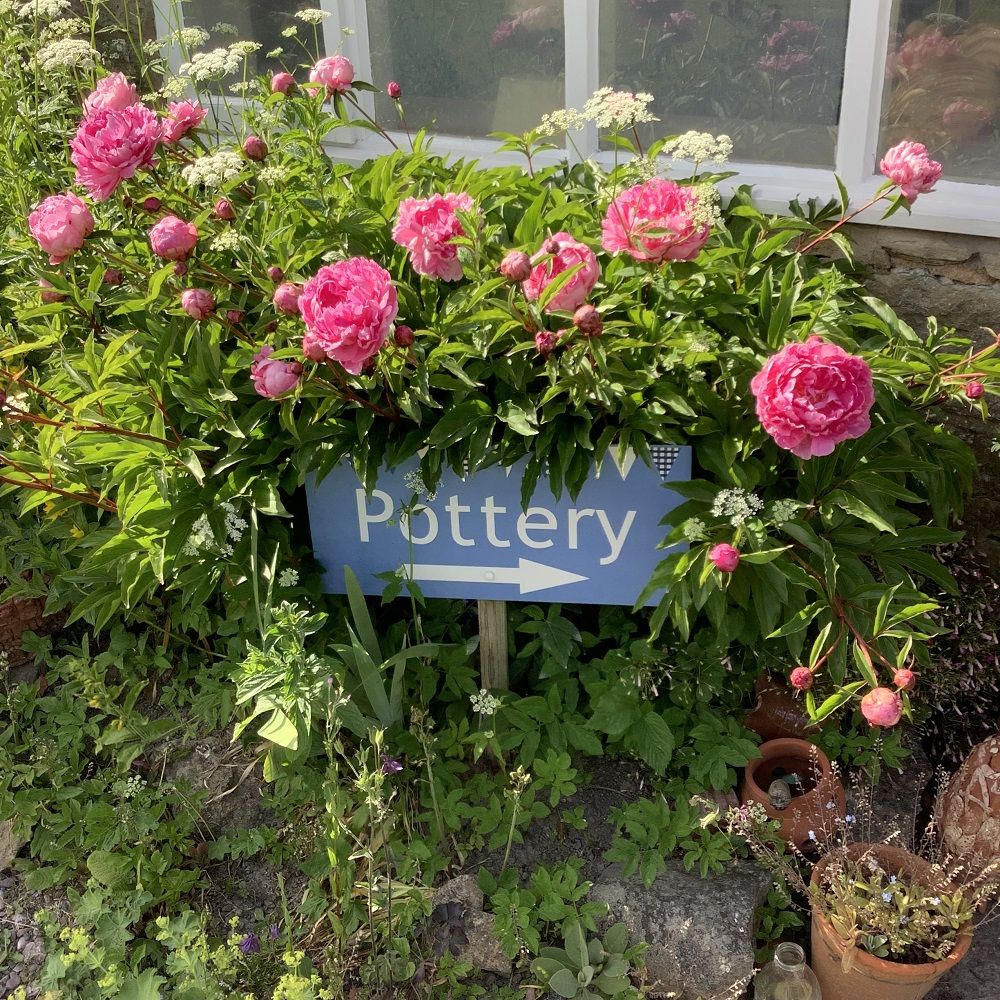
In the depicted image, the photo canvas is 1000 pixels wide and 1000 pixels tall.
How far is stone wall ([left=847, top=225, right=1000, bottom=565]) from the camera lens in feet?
8.83

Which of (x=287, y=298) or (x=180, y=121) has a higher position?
(x=180, y=121)

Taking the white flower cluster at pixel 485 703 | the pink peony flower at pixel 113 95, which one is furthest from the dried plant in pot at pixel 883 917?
the pink peony flower at pixel 113 95

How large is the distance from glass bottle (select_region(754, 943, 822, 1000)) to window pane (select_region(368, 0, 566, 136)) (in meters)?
2.39

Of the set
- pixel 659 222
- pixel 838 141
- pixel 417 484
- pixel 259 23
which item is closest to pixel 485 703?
pixel 417 484

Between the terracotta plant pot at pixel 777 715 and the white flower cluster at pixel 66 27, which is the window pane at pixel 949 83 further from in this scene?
the white flower cluster at pixel 66 27

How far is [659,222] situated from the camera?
194 cm

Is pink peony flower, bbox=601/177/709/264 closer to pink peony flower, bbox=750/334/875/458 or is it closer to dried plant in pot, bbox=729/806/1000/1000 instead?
pink peony flower, bbox=750/334/875/458

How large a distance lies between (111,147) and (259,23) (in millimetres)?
1634

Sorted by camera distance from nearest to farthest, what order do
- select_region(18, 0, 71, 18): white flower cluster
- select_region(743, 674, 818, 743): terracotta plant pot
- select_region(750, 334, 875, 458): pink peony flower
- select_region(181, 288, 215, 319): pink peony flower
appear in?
1. select_region(750, 334, 875, 458): pink peony flower
2. select_region(181, 288, 215, 319): pink peony flower
3. select_region(18, 0, 71, 18): white flower cluster
4. select_region(743, 674, 818, 743): terracotta plant pot

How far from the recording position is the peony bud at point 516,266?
6.05ft

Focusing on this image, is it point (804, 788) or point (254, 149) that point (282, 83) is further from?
point (804, 788)

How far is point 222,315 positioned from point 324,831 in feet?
3.93


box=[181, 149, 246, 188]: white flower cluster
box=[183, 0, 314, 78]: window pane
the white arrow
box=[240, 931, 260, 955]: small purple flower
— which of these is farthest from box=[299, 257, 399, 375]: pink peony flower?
box=[183, 0, 314, 78]: window pane

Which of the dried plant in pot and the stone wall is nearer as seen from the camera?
the dried plant in pot
